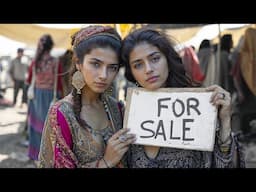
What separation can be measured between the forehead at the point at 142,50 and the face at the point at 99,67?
0.29 feet

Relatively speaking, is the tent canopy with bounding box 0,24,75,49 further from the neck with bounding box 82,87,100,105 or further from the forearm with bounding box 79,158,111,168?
the forearm with bounding box 79,158,111,168

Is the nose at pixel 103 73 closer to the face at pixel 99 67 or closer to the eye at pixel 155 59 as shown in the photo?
the face at pixel 99 67

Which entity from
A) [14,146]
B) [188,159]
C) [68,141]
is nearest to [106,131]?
[68,141]

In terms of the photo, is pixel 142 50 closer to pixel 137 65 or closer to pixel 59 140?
pixel 137 65

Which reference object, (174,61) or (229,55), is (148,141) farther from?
(229,55)

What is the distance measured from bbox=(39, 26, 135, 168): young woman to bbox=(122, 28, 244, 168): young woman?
0.25 ft

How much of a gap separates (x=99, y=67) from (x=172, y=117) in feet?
1.35

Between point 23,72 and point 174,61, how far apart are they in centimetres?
1094

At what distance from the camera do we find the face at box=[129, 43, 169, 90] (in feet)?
6.21

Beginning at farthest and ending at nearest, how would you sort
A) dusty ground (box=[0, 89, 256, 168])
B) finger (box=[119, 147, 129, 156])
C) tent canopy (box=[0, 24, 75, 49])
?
tent canopy (box=[0, 24, 75, 49]) < dusty ground (box=[0, 89, 256, 168]) < finger (box=[119, 147, 129, 156])

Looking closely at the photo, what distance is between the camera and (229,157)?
1.90 m

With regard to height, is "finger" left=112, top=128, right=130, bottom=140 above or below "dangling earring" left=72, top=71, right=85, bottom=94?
below

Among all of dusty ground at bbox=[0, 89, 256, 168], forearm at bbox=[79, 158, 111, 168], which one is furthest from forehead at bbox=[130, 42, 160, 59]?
dusty ground at bbox=[0, 89, 256, 168]

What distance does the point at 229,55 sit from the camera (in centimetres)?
722
